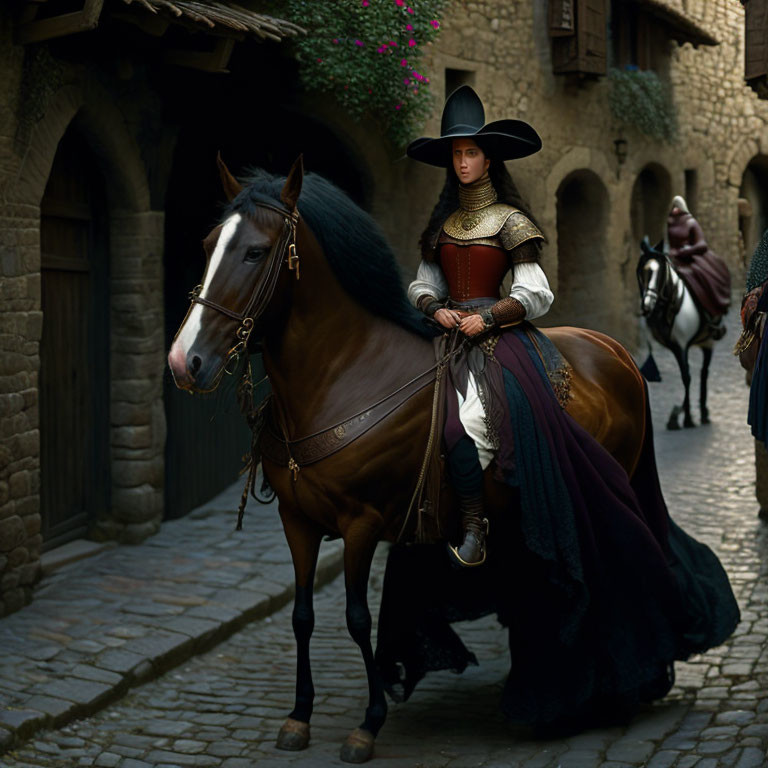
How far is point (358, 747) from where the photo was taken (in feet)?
15.3

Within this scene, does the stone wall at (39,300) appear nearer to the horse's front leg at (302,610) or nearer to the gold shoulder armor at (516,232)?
the horse's front leg at (302,610)

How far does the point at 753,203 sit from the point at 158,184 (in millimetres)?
17953

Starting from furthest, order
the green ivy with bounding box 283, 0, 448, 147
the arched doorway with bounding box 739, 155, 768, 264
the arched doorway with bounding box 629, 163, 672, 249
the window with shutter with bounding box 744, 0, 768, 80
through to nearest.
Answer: the arched doorway with bounding box 739, 155, 768, 264
the arched doorway with bounding box 629, 163, 672, 249
the window with shutter with bounding box 744, 0, 768, 80
the green ivy with bounding box 283, 0, 448, 147

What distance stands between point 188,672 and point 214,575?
1593mm

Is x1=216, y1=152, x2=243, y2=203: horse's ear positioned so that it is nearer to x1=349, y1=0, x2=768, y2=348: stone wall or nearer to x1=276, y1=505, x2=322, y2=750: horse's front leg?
x1=276, y1=505, x2=322, y2=750: horse's front leg

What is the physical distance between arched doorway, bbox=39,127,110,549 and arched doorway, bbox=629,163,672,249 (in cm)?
1356

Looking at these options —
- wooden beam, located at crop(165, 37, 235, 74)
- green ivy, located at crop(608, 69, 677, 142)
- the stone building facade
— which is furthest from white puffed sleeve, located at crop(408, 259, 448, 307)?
green ivy, located at crop(608, 69, 677, 142)

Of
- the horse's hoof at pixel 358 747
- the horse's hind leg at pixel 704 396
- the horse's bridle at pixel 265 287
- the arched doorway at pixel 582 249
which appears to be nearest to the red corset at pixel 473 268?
the horse's bridle at pixel 265 287

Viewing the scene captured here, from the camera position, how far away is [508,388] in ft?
15.4

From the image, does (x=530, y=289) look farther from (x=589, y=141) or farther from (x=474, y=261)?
(x=589, y=141)

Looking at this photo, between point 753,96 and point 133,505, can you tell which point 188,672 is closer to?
point 133,505

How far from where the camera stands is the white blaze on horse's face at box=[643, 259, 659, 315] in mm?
13445

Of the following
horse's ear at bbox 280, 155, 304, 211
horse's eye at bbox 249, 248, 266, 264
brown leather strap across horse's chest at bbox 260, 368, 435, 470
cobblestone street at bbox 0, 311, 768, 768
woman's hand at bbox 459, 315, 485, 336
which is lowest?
cobblestone street at bbox 0, 311, 768, 768

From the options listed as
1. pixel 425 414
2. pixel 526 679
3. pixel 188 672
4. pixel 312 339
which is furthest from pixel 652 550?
pixel 188 672
